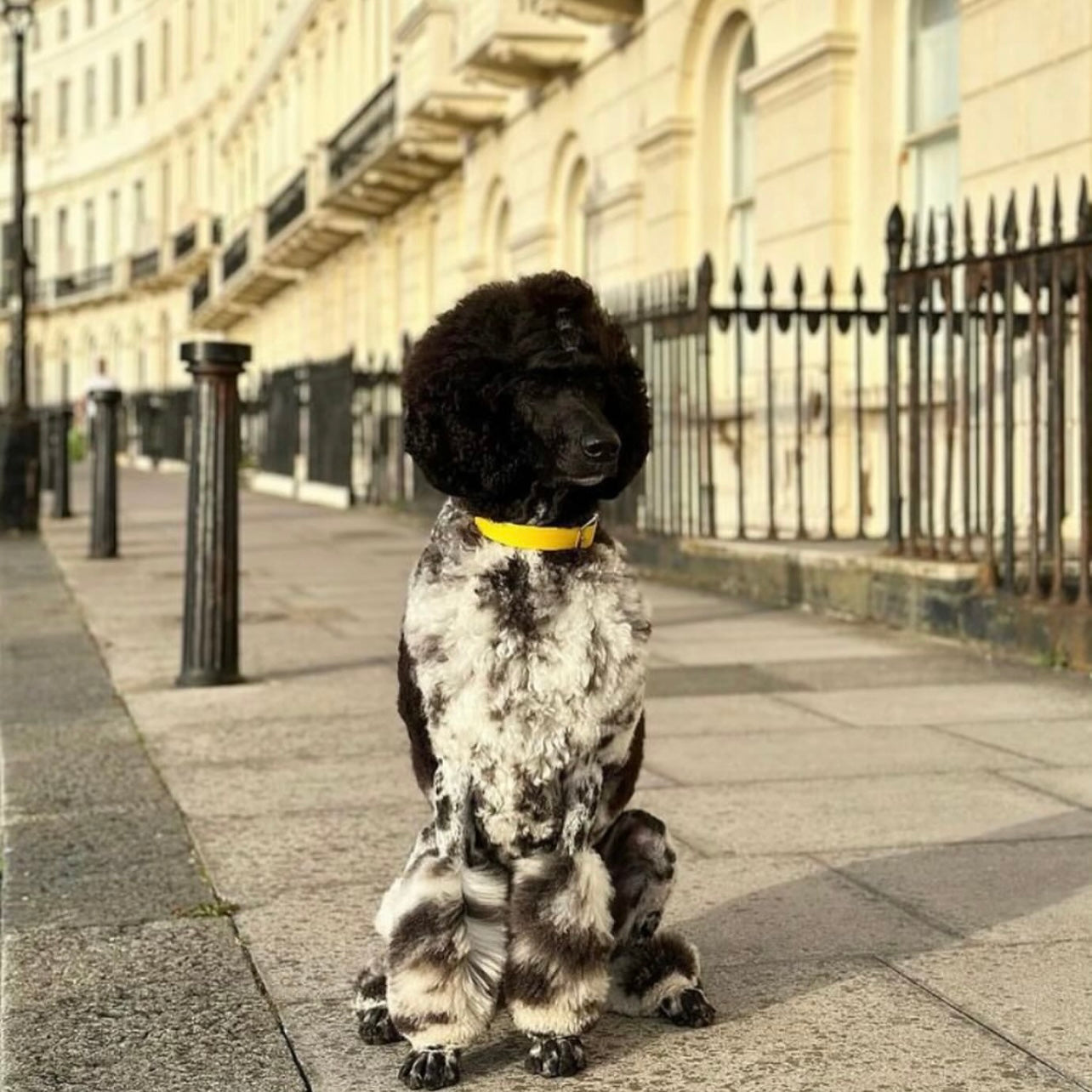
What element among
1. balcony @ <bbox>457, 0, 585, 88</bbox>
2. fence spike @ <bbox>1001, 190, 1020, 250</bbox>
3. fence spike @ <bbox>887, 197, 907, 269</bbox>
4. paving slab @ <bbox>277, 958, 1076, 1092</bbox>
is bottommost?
paving slab @ <bbox>277, 958, 1076, 1092</bbox>

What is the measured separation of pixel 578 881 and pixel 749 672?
4775 mm

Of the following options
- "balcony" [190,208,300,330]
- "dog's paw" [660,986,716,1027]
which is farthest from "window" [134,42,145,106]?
"dog's paw" [660,986,716,1027]

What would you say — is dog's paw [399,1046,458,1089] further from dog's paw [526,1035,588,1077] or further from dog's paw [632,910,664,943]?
dog's paw [632,910,664,943]

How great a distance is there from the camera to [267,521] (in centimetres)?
1962

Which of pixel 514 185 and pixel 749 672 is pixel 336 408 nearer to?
pixel 514 185

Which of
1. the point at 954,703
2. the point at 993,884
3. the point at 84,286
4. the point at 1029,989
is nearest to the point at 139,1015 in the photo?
the point at 1029,989

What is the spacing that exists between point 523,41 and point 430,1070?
17050 mm

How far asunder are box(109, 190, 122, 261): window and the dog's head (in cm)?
6605

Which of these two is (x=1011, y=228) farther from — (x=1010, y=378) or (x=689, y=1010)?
(x=689, y=1010)

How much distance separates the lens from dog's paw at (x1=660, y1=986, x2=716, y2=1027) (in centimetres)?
309

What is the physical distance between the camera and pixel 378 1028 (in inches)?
119

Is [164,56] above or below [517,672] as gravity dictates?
above

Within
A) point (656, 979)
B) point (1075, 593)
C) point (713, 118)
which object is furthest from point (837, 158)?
point (656, 979)

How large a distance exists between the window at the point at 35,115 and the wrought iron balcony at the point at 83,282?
218 inches
